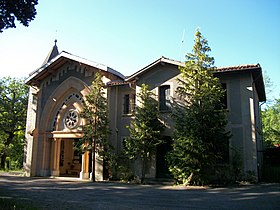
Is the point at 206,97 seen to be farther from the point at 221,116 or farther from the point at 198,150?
the point at 198,150

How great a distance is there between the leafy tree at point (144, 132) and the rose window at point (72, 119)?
5489 mm

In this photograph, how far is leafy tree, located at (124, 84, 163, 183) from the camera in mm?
16547

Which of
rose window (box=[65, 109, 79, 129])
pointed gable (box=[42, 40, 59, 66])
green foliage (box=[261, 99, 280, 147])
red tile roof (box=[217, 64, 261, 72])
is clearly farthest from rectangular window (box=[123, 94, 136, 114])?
green foliage (box=[261, 99, 280, 147])

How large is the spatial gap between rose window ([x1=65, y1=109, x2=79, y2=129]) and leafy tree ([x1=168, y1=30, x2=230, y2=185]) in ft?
27.8

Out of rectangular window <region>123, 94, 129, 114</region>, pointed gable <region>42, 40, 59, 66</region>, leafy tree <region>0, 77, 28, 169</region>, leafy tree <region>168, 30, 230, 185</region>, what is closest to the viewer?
leafy tree <region>168, 30, 230, 185</region>

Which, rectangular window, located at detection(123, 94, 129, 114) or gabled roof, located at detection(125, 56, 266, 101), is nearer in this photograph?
gabled roof, located at detection(125, 56, 266, 101)

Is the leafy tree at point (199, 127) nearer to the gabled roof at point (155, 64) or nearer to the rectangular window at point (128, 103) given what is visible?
the gabled roof at point (155, 64)

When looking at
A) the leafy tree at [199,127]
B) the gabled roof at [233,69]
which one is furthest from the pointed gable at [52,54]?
the leafy tree at [199,127]

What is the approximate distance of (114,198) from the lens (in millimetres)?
11023

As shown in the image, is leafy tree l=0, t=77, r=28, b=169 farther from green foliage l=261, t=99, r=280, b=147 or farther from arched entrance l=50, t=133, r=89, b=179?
green foliage l=261, t=99, r=280, b=147

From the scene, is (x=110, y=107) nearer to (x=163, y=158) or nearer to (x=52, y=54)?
(x=163, y=158)

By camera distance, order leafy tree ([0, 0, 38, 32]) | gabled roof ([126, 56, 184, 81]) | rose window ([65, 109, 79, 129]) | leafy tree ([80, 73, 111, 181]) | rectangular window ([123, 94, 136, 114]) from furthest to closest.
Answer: rose window ([65, 109, 79, 129]) → rectangular window ([123, 94, 136, 114]) → leafy tree ([80, 73, 111, 181]) → gabled roof ([126, 56, 184, 81]) → leafy tree ([0, 0, 38, 32])

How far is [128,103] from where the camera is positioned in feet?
64.6

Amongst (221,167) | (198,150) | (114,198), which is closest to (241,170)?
(221,167)
